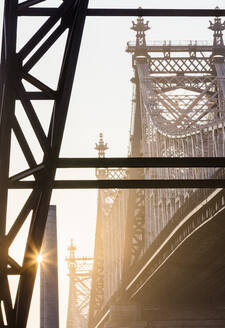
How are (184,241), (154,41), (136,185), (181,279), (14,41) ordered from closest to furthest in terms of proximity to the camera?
(14,41) < (136,185) < (184,241) < (181,279) < (154,41)

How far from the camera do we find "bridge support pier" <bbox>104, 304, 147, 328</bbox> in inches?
2333

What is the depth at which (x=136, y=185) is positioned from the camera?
11211mm

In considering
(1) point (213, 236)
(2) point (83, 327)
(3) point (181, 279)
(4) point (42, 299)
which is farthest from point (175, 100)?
(2) point (83, 327)

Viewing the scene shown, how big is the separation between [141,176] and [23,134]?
50.7 metres

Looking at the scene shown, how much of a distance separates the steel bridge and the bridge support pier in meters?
0.12

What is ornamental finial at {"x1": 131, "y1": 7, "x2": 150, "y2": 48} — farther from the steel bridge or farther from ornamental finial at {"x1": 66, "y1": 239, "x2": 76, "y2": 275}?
ornamental finial at {"x1": 66, "y1": 239, "x2": 76, "y2": 275}

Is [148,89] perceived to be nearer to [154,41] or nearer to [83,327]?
[154,41]

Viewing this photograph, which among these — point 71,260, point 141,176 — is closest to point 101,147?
point 141,176

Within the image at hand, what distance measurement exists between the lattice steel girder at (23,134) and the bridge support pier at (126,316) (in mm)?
49718

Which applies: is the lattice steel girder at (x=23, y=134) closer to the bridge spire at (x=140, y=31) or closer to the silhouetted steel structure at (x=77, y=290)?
the bridge spire at (x=140, y=31)

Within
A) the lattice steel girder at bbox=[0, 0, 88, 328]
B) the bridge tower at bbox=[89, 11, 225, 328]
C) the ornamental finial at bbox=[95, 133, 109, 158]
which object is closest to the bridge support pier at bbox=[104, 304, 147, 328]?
the bridge tower at bbox=[89, 11, 225, 328]

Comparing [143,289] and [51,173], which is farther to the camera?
[143,289]

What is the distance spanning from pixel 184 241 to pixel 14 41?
93.0ft

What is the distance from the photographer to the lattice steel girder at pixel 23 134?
9.70 meters
